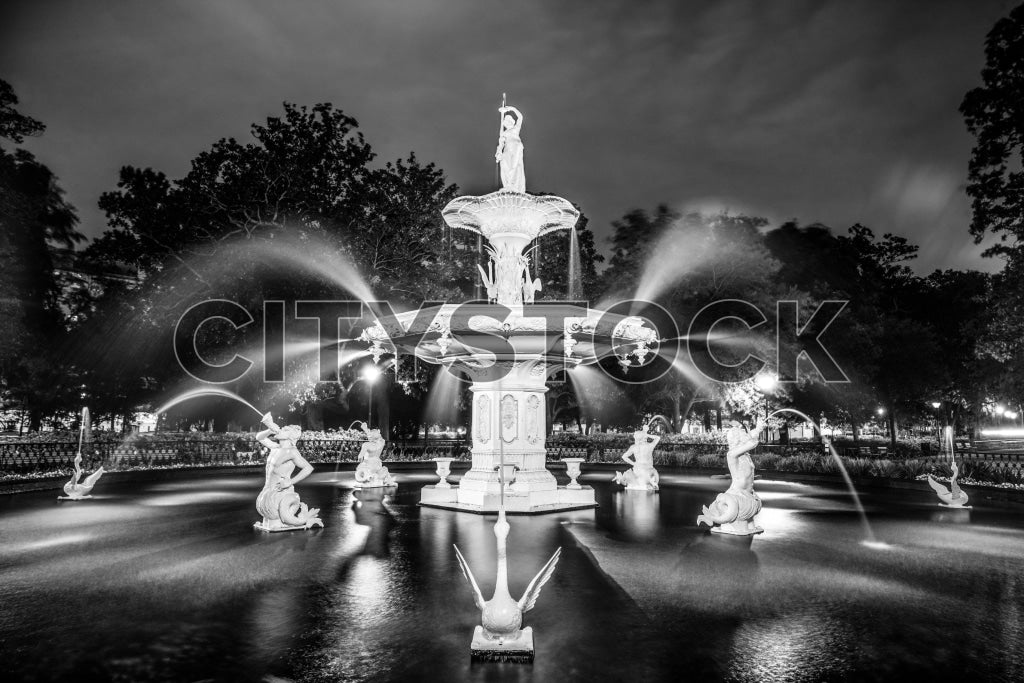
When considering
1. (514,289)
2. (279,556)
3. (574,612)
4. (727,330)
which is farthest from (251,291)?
(574,612)

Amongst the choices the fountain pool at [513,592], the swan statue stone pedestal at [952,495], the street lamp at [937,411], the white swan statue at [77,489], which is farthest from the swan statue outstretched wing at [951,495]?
the street lamp at [937,411]

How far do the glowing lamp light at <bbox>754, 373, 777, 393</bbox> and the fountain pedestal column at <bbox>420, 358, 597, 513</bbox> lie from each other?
16414 millimetres

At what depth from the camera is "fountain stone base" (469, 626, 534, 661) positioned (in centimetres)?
442

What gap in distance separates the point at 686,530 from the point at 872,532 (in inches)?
130

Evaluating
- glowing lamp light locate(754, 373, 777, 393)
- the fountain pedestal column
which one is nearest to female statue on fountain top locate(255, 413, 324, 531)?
the fountain pedestal column

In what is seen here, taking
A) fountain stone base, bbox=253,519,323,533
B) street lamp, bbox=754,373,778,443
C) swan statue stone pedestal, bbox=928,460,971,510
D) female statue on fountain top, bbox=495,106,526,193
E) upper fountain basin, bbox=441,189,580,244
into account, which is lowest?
swan statue stone pedestal, bbox=928,460,971,510

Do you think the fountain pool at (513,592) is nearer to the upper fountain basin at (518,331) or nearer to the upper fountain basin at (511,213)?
the upper fountain basin at (518,331)

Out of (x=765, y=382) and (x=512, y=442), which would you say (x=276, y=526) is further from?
(x=765, y=382)

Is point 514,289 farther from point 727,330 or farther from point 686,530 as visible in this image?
point 727,330

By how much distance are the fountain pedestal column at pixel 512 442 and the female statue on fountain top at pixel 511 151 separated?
450 cm

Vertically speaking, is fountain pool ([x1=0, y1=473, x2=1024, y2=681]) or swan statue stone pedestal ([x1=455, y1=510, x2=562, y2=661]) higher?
swan statue stone pedestal ([x1=455, y1=510, x2=562, y2=661])

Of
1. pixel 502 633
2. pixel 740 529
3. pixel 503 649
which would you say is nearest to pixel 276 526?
pixel 502 633

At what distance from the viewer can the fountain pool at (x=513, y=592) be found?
14.4 feet

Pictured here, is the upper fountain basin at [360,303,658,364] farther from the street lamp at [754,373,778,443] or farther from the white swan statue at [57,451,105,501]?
the street lamp at [754,373,778,443]
